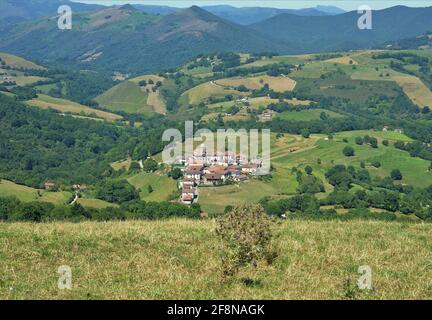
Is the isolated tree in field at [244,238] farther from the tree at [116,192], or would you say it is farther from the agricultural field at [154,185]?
the agricultural field at [154,185]

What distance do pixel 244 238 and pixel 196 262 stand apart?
142 cm

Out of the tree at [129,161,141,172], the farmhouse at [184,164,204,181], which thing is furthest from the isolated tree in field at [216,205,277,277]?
the tree at [129,161,141,172]

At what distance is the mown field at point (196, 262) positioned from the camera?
1055cm

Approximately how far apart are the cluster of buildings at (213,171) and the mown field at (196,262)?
6910cm

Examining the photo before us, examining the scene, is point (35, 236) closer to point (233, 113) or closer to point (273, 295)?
point (273, 295)

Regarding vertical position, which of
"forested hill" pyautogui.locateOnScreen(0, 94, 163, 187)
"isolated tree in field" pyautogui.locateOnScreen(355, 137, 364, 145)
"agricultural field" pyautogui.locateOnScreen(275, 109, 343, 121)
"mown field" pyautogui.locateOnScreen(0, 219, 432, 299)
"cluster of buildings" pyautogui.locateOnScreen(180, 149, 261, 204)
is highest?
"mown field" pyautogui.locateOnScreen(0, 219, 432, 299)

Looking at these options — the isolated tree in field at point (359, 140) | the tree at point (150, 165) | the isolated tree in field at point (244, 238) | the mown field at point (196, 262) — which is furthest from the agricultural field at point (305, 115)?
the isolated tree in field at point (244, 238)

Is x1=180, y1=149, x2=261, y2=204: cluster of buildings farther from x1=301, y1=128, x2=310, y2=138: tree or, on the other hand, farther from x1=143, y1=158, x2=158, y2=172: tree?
x1=301, y1=128, x2=310, y2=138: tree

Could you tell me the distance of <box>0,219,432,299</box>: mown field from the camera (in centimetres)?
1055

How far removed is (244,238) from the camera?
12375mm

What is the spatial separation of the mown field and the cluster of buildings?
69102 millimetres

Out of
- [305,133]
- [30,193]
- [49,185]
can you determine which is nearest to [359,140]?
[305,133]
